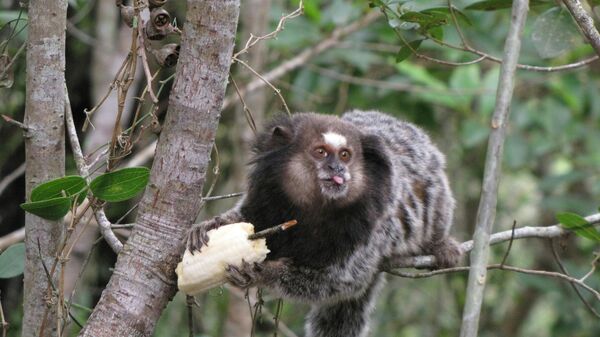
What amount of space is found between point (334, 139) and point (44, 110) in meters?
1.07

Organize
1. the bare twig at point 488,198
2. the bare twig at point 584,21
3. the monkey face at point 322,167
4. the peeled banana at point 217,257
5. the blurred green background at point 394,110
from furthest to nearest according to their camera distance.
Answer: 1. the blurred green background at point 394,110
2. the monkey face at point 322,167
3. the bare twig at point 584,21
4. the peeled banana at point 217,257
5. the bare twig at point 488,198

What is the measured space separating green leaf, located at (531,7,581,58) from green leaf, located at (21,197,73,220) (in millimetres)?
1656

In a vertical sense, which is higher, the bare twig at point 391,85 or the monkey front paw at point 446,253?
the bare twig at point 391,85

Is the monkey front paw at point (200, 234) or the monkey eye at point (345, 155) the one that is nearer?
the monkey front paw at point (200, 234)

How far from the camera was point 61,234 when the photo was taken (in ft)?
7.41

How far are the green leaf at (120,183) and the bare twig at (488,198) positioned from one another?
3.14 feet

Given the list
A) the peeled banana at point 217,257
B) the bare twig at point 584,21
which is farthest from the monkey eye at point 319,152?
the bare twig at point 584,21

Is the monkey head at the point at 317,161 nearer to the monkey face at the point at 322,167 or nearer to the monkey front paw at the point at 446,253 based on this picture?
the monkey face at the point at 322,167

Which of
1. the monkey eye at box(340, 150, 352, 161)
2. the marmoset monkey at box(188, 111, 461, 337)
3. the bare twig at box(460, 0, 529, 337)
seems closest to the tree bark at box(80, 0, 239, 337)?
the marmoset monkey at box(188, 111, 461, 337)

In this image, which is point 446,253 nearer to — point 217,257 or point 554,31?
point 554,31

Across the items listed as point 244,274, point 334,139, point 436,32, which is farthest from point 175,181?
point 436,32

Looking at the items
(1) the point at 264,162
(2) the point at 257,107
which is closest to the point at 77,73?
(2) the point at 257,107

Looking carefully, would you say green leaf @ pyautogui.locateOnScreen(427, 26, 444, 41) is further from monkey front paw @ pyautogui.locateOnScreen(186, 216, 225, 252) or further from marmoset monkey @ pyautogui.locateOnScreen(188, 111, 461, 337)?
monkey front paw @ pyautogui.locateOnScreen(186, 216, 225, 252)

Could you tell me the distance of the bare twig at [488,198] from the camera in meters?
1.47
